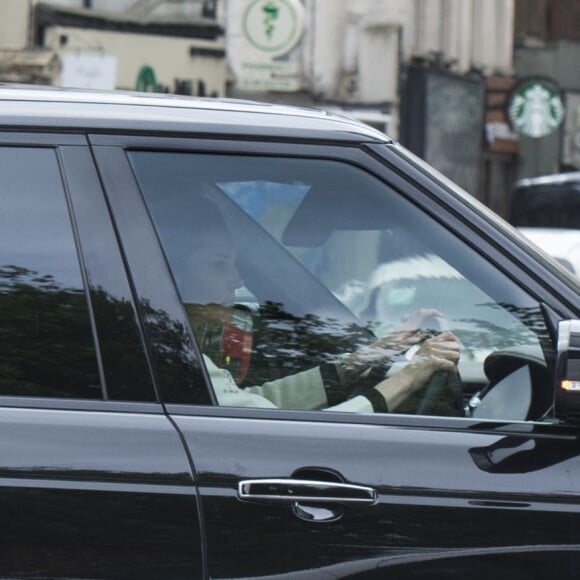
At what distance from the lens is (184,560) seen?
2.37 m

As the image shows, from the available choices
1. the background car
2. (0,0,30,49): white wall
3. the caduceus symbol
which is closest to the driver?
the background car

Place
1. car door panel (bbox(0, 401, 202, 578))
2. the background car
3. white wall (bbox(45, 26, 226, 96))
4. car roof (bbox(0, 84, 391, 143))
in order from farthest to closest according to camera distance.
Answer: white wall (bbox(45, 26, 226, 96))
the background car
car roof (bbox(0, 84, 391, 143))
car door panel (bbox(0, 401, 202, 578))

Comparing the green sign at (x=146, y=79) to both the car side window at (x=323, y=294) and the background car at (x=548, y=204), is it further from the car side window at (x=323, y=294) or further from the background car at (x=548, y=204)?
the car side window at (x=323, y=294)

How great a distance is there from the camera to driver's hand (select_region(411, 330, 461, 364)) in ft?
8.84

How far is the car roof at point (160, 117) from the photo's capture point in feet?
8.43

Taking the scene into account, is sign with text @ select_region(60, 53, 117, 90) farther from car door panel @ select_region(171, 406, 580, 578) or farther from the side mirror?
the side mirror

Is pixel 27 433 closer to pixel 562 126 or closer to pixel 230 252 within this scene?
pixel 230 252

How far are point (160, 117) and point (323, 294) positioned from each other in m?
0.45

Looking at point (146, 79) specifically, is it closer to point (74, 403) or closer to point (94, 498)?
point (74, 403)

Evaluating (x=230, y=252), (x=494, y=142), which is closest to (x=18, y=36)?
(x=494, y=142)

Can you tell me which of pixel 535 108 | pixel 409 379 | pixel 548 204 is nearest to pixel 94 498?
pixel 409 379

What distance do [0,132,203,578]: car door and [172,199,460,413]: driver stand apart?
0.48 feet

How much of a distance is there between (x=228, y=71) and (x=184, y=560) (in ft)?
63.1

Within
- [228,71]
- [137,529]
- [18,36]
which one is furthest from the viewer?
[228,71]
